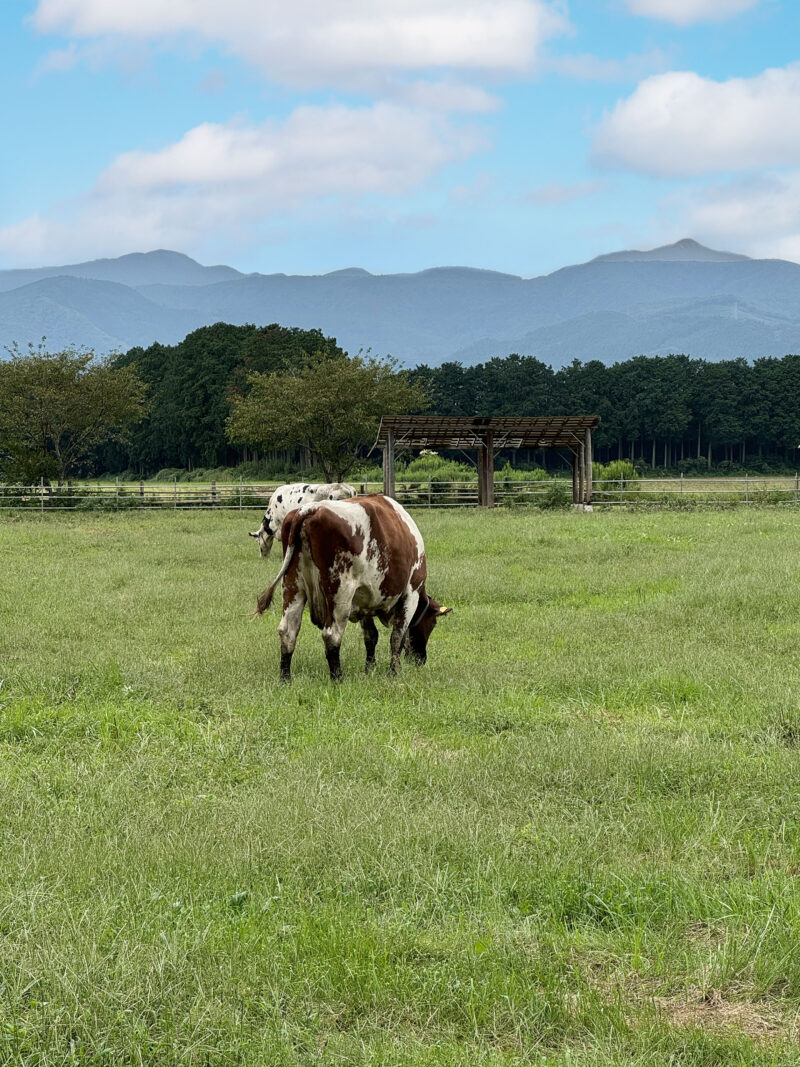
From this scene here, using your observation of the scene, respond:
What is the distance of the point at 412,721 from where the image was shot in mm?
7316

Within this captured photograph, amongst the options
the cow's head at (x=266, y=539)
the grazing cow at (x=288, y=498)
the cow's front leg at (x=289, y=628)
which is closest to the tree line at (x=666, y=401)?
the grazing cow at (x=288, y=498)

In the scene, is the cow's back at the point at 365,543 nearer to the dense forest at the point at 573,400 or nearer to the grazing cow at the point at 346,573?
the grazing cow at the point at 346,573

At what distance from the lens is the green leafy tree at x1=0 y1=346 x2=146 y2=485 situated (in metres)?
40.4

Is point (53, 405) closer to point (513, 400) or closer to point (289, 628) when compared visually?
point (289, 628)

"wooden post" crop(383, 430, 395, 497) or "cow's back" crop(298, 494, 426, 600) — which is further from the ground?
"wooden post" crop(383, 430, 395, 497)

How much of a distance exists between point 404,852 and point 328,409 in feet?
133

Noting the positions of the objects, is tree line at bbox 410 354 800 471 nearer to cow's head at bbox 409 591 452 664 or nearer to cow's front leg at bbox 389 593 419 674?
cow's head at bbox 409 591 452 664

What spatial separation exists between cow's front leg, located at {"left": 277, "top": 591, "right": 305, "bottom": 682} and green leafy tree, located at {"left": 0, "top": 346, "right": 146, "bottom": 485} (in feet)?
A: 111

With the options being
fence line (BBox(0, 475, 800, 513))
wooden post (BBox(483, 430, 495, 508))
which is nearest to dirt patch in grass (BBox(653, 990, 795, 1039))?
wooden post (BBox(483, 430, 495, 508))

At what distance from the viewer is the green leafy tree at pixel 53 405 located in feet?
133

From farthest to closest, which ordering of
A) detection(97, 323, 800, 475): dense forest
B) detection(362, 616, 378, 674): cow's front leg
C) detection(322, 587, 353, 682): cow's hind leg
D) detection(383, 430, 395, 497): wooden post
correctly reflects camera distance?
detection(97, 323, 800, 475): dense forest
detection(383, 430, 395, 497): wooden post
detection(362, 616, 378, 674): cow's front leg
detection(322, 587, 353, 682): cow's hind leg

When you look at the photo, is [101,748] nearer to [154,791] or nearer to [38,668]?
[154,791]

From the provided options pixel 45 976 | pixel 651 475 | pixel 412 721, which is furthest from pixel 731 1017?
pixel 651 475

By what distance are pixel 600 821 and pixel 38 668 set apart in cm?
586
